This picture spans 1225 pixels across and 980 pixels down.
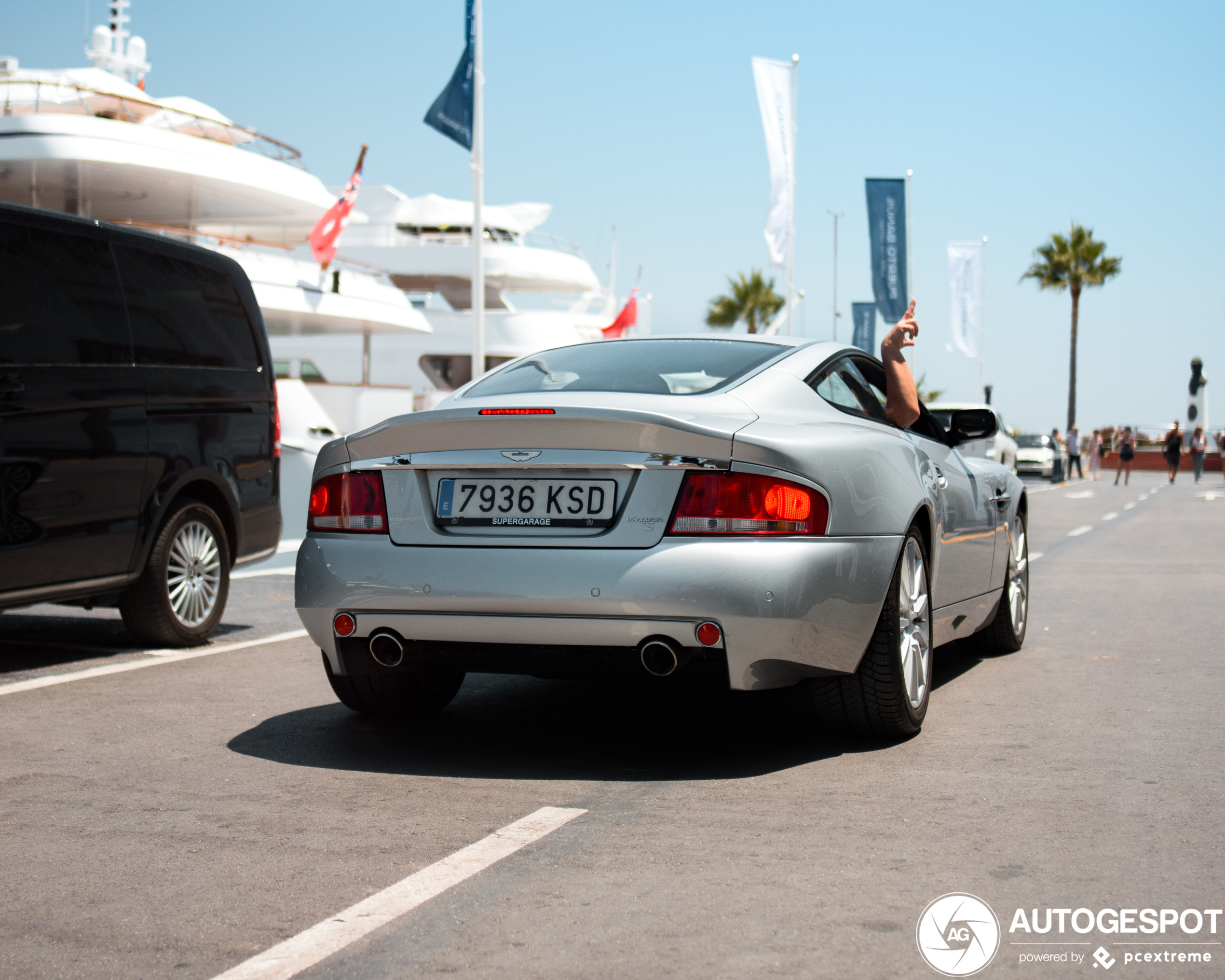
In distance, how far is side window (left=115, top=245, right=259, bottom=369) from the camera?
23.4 feet

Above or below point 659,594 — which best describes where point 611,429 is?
above

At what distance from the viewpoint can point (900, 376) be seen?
232 inches

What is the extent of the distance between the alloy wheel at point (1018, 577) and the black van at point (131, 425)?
4202mm

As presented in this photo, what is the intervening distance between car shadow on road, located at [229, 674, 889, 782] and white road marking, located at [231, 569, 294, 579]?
5.73 metres

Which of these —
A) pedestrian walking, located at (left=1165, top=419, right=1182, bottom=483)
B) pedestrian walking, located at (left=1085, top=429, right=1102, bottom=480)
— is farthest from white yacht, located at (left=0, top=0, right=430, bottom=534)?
pedestrian walking, located at (left=1085, top=429, right=1102, bottom=480)

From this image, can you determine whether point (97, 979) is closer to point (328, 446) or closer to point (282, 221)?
point (328, 446)

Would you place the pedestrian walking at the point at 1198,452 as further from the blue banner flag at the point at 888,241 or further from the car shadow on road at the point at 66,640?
the car shadow on road at the point at 66,640

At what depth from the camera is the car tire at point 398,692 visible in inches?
207

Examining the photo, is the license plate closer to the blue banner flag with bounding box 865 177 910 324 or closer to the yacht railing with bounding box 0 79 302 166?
the yacht railing with bounding box 0 79 302 166

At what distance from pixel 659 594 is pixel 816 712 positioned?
3.49 ft

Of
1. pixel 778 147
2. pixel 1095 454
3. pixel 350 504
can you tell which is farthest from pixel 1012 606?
pixel 1095 454

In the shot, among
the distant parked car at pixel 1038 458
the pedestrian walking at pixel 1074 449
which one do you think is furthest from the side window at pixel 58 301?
the pedestrian walking at pixel 1074 449

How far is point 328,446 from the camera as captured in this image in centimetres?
486

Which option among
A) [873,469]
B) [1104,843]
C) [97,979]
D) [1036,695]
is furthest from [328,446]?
[1036,695]
